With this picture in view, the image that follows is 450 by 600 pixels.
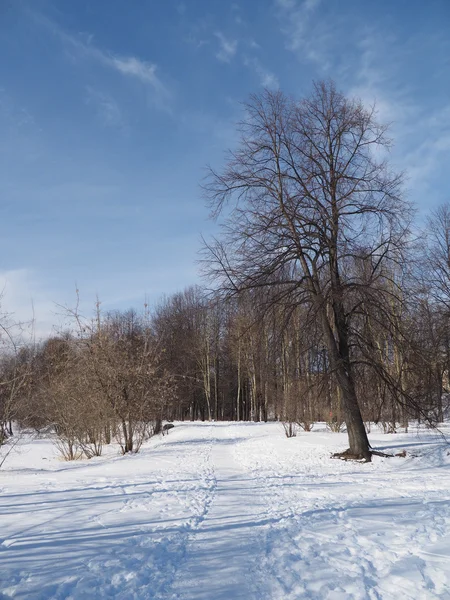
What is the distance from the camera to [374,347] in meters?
13.8

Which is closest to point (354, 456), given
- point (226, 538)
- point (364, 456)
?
point (364, 456)

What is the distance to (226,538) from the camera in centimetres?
580

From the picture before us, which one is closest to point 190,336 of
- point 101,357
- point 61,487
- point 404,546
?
point 101,357

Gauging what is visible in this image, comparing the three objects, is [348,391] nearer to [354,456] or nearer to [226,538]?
[354,456]

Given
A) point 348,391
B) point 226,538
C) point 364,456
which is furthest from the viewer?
point 348,391

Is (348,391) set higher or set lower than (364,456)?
higher

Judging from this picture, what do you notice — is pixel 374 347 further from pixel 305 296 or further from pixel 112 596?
pixel 112 596

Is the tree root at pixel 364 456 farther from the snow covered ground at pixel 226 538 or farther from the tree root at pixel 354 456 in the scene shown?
the snow covered ground at pixel 226 538

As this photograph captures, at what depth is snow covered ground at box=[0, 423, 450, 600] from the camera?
430 cm

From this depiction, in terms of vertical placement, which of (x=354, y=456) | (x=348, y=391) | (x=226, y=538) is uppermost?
(x=348, y=391)

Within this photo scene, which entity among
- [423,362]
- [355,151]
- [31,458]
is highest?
[355,151]

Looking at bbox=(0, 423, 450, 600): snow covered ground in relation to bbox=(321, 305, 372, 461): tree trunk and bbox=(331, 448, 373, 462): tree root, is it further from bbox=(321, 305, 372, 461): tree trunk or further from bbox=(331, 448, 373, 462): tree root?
bbox=(321, 305, 372, 461): tree trunk

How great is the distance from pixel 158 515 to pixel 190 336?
46.4 metres

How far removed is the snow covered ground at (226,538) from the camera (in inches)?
169
